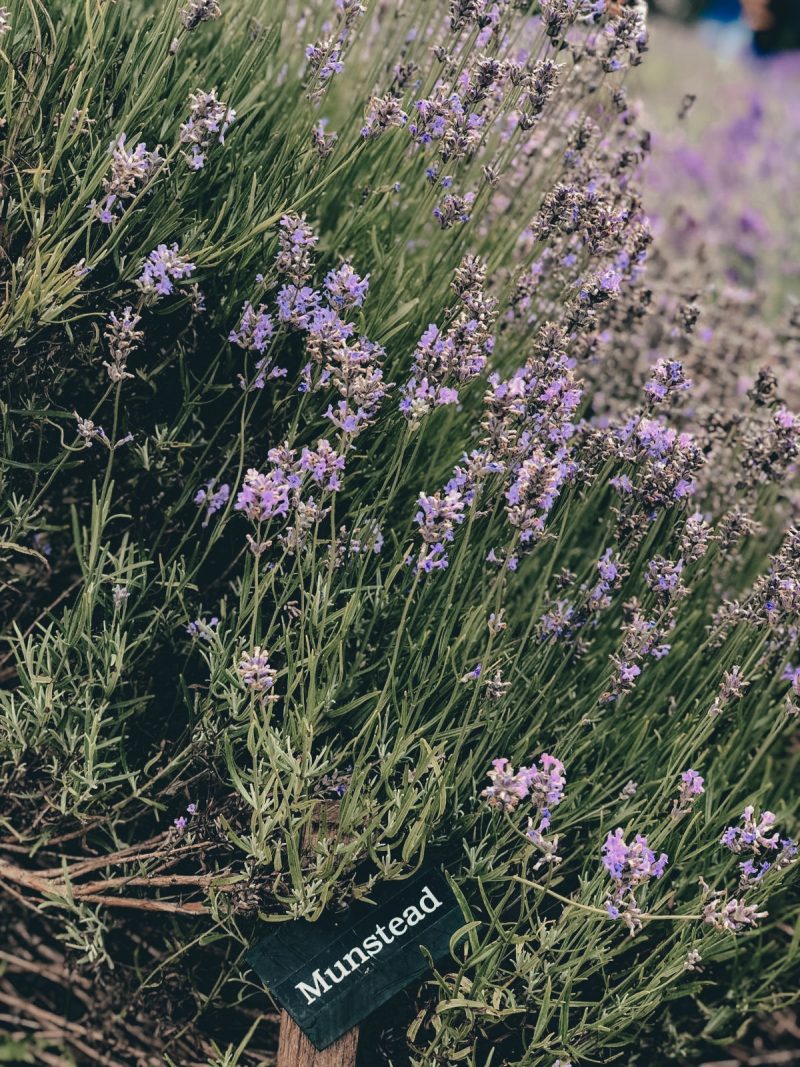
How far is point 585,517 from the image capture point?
8.23 feet

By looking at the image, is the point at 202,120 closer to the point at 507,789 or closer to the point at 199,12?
the point at 199,12

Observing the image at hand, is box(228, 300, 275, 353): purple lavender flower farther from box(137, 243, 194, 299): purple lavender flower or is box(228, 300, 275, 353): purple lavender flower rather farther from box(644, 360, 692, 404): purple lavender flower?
box(644, 360, 692, 404): purple lavender flower

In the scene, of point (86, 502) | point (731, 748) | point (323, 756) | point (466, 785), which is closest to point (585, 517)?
point (731, 748)

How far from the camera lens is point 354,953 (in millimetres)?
1782

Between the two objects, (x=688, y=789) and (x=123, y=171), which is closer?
(x=123, y=171)

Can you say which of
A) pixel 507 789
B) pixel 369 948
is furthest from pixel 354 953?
pixel 507 789

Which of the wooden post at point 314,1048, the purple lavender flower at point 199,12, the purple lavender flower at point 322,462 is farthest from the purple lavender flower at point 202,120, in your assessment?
the wooden post at point 314,1048

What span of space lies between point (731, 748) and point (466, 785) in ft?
2.27

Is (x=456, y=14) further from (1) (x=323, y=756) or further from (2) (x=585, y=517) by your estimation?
(1) (x=323, y=756)

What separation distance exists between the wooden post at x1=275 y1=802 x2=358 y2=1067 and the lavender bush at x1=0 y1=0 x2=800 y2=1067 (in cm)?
2

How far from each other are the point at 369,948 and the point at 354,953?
0.03 meters

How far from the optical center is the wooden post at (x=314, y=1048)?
183 cm

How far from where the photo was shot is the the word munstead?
5.77ft

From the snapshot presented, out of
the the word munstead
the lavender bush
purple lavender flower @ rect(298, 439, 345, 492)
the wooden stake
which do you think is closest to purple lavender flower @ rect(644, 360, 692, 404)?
the lavender bush
